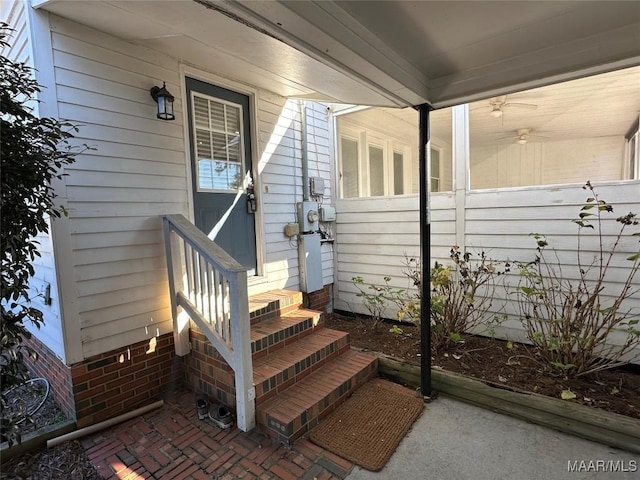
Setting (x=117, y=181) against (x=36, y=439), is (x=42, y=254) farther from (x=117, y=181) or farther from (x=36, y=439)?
(x=36, y=439)

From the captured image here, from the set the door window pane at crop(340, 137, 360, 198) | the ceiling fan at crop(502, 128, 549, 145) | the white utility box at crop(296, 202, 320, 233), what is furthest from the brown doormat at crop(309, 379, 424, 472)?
the ceiling fan at crop(502, 128, 549, 145)

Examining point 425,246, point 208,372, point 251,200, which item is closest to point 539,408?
point 425,246

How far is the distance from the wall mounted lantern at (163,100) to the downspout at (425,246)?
197 centimetres

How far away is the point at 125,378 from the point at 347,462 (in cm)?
179

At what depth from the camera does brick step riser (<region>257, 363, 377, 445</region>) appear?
2170mm

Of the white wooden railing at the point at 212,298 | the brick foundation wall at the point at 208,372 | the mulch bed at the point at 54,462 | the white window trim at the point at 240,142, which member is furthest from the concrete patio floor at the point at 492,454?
the white window trim at the point at 240,142

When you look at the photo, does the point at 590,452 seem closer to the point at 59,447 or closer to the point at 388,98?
the point at 388,98

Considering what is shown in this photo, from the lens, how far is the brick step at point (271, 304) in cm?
308

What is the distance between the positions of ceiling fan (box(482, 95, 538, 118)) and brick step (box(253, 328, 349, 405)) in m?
3.06

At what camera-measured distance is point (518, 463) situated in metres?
2.00

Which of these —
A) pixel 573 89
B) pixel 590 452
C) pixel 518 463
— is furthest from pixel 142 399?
pixel 573 89

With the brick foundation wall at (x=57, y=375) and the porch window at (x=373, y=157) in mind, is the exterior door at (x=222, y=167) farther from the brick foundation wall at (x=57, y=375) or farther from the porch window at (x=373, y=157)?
the porch window at (x=373, y=157)

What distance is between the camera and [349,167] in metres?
4.76

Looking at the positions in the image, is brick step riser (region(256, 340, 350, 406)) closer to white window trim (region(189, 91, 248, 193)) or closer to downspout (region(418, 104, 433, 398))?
downspout (region(418, 104, 433, 398))
